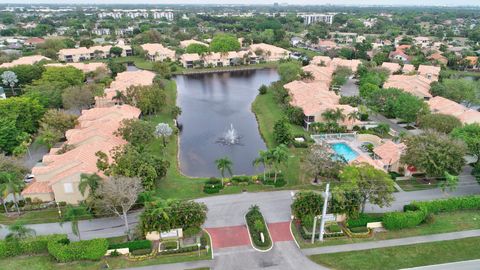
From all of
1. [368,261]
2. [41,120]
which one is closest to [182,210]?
[368,261]

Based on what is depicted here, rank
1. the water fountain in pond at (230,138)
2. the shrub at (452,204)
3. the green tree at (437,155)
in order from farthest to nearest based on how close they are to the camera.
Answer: the water fountain in pond at (230,138)
the green tree at (437,155)
the shrub at (452,204)

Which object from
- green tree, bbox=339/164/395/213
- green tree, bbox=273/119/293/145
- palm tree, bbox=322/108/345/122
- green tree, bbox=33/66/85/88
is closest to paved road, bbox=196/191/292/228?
green tree, bbox=339/164/395/213

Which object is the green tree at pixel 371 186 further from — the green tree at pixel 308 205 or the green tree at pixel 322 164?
the green tree at pixel 322 164

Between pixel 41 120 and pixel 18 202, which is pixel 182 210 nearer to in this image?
pixel 18 202

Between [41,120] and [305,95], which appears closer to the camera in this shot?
[41,120]

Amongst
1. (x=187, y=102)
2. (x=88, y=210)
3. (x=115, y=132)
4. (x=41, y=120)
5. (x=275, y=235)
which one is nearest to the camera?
(x=275, y=235)

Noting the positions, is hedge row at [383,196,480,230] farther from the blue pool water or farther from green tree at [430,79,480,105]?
green tree at [430,79,480,105]

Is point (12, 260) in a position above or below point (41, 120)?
below

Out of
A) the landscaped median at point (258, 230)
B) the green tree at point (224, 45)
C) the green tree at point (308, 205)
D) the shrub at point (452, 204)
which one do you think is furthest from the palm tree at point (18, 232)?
the green tree at point (224, 45)
